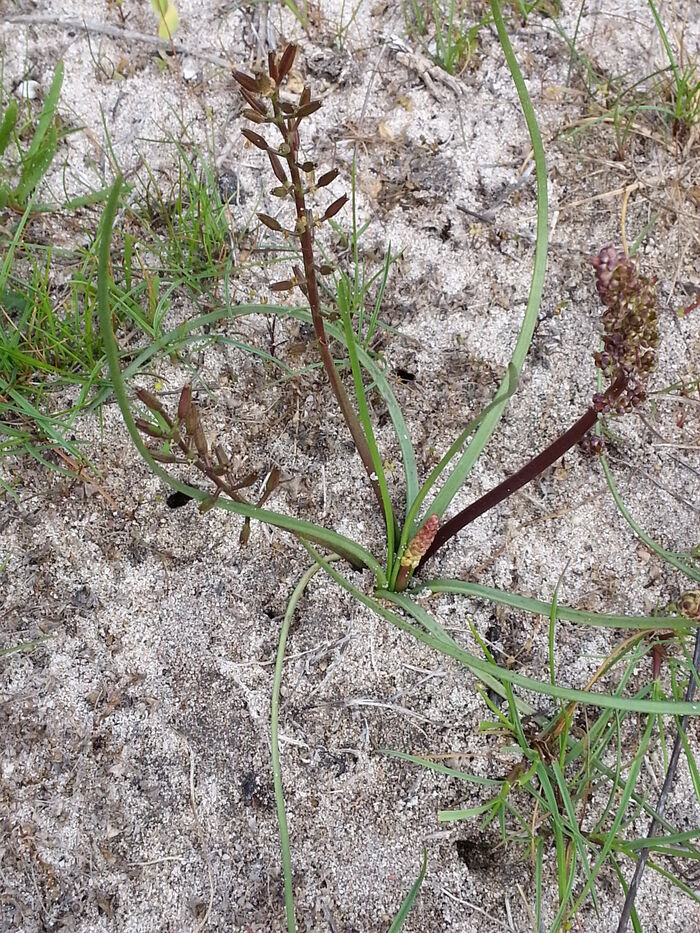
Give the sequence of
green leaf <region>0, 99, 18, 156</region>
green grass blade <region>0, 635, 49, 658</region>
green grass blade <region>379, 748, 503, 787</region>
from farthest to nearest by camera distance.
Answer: green leaf <region>0, 99, 18, 156</region>, green grass blade <region>0, 635, 49, 658</region>, green grass blade <region>379, 748, 503, 787</region>

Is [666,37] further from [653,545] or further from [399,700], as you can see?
[399,700]

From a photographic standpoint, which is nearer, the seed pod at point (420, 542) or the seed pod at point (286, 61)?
the seed pod at point (286, 61)

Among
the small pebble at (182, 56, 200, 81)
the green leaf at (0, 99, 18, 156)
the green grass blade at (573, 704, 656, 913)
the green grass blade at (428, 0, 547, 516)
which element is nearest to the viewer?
the green grass blade at (428, 0, 547, 516)

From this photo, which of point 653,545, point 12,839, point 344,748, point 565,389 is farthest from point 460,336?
point 12,839

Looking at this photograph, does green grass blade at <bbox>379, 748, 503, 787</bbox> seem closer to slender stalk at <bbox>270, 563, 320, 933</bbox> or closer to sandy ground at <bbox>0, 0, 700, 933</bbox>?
sandy ground at <bbox>0, 0, 700, 933</bbox>

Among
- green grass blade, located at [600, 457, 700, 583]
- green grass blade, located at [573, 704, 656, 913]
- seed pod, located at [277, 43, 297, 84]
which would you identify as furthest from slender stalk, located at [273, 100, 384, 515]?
green grass blade, located at [573, 704, 656, 913]

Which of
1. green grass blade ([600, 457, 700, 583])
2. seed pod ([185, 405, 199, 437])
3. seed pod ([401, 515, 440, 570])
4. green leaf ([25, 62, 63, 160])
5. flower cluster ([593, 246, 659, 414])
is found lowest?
seed pod ([401, 515, 440, 570])

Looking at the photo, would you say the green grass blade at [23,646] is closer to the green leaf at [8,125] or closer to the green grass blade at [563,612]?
the green grass blade at [563,612]

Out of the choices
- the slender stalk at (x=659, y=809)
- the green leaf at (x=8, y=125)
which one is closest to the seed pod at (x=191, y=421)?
the slender stalk at (x=659, y=809)
